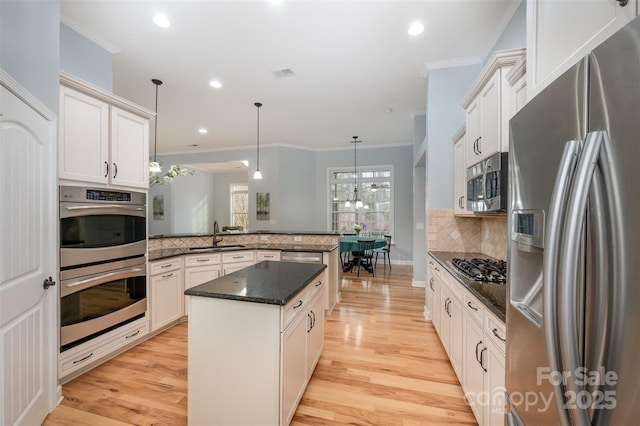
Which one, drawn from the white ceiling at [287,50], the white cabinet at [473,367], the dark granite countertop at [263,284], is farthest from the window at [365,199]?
the white cabinet at [473,367]

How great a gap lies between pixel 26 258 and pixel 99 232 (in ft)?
2.56

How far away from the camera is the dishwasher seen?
3.53m

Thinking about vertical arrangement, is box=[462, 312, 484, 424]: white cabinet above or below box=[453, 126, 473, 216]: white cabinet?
below

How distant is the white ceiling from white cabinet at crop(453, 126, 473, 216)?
1.00 metres

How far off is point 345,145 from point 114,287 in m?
6.01

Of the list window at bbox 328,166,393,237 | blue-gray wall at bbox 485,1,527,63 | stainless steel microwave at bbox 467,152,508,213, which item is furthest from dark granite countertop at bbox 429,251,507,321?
window at bbox 328,166,393,237

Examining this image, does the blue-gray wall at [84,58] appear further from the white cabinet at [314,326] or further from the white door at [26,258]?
the white cabinet at [314,326]

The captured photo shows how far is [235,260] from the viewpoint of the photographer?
3689 mm

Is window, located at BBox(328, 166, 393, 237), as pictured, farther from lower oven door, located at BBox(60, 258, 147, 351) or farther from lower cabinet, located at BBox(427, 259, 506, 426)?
lower oven door, located at BBox(60, 258, 147, 351)

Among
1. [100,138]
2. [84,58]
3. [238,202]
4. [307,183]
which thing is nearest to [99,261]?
[100,138]

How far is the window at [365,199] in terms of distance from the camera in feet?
24.1

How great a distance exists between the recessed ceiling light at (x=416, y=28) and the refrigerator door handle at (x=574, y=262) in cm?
254

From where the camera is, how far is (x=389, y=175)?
7.28 meters

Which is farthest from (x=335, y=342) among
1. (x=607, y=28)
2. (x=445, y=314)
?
(x=607, y=28)
